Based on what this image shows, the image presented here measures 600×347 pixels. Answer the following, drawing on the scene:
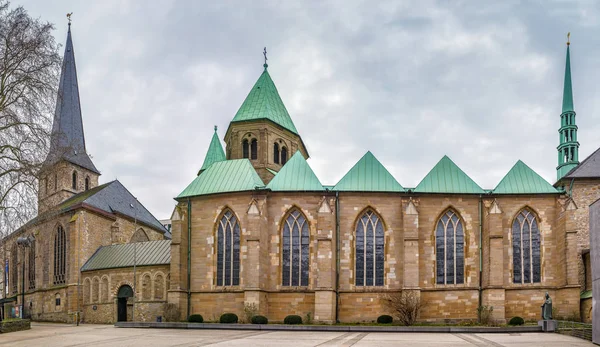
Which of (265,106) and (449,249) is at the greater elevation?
(265,106)

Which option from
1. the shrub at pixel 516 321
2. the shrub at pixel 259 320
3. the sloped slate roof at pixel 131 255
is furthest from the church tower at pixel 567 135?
the sloped slate roof at pixel 131 255

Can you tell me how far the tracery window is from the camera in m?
39.4

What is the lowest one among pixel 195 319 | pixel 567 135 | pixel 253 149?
pixel 195 319

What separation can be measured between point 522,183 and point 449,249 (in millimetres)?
6326

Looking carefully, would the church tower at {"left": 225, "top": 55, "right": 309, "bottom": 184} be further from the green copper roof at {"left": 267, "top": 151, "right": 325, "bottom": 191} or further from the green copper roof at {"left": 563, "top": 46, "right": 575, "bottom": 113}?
the green copper roof at {"left": 563, "top": 46, "right": 575, "bottom": 113}

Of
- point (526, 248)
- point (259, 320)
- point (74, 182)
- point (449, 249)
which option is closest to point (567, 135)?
point (526, 248)

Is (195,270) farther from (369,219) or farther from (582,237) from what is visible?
(582,237)

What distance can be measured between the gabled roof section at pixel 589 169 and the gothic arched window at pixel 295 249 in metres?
18.2

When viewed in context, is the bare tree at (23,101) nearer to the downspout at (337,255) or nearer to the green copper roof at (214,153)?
the downspout at (337,255)

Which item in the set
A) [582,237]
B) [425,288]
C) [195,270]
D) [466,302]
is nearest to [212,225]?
[195,270]

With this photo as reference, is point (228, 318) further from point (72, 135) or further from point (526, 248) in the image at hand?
point (72, 135)

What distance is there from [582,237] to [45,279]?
4207 centimetres

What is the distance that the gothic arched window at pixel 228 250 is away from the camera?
39.8 meters

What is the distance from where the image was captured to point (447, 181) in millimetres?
40562
